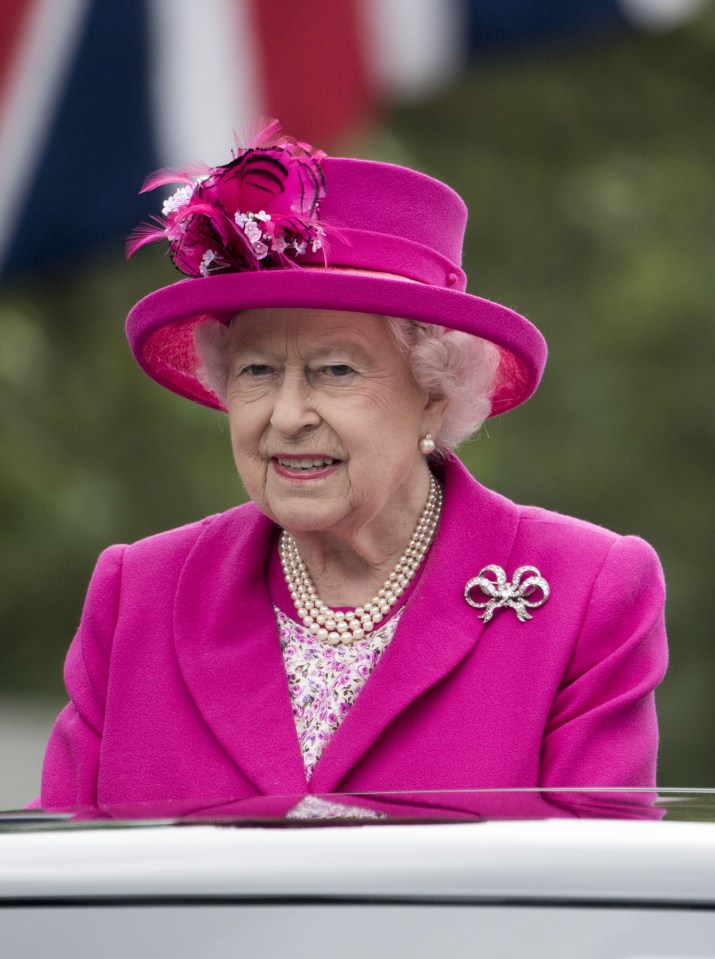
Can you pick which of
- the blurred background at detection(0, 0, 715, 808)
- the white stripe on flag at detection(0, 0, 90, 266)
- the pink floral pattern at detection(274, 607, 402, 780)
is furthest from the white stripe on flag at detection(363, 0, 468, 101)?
the pink floral pattern at detection(274, 607, 402, 780)

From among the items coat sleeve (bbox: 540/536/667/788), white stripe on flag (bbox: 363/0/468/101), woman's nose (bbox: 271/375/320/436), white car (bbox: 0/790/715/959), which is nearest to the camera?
white car (bbox: 0/790/715/959)

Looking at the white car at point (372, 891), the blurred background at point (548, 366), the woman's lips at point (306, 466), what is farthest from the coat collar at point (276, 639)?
the blurred background at point (548, 366)

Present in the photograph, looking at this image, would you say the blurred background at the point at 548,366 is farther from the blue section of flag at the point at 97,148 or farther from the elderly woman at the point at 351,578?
the elderly woman at the point at 351,578

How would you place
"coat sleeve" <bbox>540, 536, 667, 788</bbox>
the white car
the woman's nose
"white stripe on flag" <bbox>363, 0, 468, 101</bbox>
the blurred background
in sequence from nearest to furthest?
the white car
"coat sleeve" <bbox>540, 536, 667, 788</bbox>
the woman's nose
"white stripe on flag" <bbox>363, 0, 468, 101</bbox>
the blurred background

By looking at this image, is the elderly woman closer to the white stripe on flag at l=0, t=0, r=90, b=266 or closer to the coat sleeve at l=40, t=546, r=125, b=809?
the coat sleeve at l=40, t=546, r=125, b=809

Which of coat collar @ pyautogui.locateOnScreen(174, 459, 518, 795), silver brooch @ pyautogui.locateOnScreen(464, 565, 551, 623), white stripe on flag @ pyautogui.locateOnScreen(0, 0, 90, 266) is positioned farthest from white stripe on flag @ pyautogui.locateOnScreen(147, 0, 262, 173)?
silver brooch @ pyautogui.locateOnScreen(464, 565, 551, 623)

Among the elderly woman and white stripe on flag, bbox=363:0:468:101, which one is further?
white stripe on flag, bbox=363:0:468:101

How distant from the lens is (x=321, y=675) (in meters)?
3.54

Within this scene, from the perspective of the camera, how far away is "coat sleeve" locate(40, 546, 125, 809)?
356 centimetres

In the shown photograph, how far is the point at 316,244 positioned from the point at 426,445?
0.45 m

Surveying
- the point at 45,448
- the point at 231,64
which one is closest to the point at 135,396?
the point at 45,448

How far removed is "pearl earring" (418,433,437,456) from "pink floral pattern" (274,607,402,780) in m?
0.32

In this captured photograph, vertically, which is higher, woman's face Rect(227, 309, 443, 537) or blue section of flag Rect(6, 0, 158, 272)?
blue section of flag Rect(6, 0, 158, 272)

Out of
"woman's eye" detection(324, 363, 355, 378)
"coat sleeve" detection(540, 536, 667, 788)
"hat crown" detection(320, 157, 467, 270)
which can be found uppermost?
"hat crown" detection(320, 157, 467, 270)
